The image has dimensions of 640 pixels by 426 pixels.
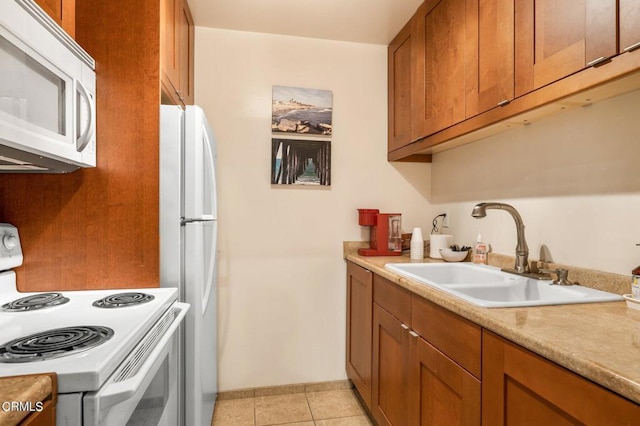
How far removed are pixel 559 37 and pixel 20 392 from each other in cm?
161

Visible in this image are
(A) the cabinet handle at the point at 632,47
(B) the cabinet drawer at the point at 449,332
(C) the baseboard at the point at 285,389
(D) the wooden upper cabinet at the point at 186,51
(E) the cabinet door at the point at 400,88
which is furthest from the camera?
(C) the baseboard at the point at 285,389

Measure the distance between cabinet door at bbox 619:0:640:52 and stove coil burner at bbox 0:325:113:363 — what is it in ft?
4.97

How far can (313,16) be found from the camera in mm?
2078

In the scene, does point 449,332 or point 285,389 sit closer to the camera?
point 449,332

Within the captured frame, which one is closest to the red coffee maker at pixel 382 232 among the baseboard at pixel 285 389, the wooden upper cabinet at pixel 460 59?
the wooden upper cabinet at pixel 460 59

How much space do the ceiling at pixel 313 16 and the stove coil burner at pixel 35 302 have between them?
1.69 m

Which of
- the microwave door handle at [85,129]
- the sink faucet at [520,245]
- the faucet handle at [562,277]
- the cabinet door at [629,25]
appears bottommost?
the faucet handle at [562,277]

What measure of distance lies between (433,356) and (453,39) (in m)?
1.44

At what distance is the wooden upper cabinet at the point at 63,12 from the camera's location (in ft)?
3.75

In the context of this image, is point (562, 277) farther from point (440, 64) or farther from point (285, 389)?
point (285, 389)

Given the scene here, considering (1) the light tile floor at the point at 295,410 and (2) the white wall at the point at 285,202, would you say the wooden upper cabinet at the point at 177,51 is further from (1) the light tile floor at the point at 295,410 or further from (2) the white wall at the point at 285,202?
(1) the light tile floor at the point at 295,410

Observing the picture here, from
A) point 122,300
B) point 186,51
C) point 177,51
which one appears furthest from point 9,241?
point 186,51

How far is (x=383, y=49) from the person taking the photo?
96.7 inches

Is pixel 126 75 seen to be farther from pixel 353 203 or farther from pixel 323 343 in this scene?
pixel 323 343
